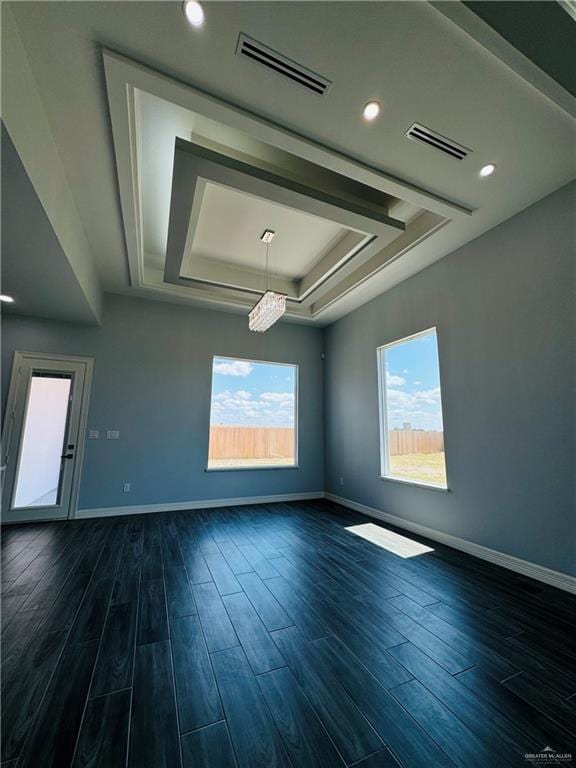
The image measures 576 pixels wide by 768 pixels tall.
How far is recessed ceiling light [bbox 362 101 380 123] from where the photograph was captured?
80.4 inches

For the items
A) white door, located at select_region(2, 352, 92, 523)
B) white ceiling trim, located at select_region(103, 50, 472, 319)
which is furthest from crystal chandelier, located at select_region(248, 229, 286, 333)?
white door, located at select_region(2, 352, 92, 523)

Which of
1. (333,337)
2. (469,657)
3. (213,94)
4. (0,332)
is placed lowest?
(469,657)

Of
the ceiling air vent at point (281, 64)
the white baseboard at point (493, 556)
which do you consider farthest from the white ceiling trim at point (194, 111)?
the white baseboard at point (493, 556)

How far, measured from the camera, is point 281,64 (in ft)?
6.00

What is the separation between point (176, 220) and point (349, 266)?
85.6 inches

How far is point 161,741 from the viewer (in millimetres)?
1250

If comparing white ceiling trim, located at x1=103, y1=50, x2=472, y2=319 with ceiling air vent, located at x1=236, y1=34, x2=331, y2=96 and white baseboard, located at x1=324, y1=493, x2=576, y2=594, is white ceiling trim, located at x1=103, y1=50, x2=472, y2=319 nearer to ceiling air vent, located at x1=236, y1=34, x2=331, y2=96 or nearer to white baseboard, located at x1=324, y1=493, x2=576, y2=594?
ceiling air vent, located at x1=236, y1=34, x2=331, y2=96

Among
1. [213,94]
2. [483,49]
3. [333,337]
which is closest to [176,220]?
[213,94]

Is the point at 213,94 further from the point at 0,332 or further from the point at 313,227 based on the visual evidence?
the point at 0,332

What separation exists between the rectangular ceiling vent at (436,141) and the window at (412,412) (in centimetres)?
196

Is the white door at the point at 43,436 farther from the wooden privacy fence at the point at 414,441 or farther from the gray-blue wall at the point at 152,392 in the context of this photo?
the wooden privacy fence at the point at 414,441

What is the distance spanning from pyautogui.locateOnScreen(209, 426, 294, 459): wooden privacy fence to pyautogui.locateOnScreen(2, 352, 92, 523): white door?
6.36 feet

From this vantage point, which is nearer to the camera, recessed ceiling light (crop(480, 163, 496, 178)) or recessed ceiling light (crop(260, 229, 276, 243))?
recessed ceiling light (crop(480, 163, 496, 178))

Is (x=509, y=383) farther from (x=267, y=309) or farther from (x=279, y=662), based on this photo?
(x=279, y=662)
